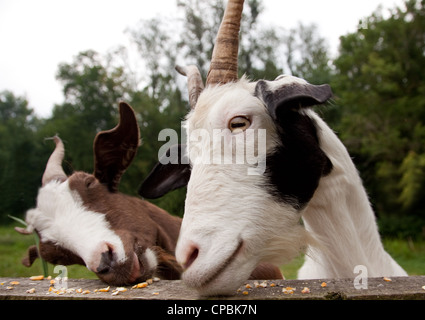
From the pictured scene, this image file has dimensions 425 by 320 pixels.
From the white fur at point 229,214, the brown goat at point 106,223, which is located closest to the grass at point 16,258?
the brown goat at point 106,223

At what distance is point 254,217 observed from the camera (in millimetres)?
2336

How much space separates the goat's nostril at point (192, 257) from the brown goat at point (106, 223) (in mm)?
863

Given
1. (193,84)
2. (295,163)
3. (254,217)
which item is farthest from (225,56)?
(254,217)

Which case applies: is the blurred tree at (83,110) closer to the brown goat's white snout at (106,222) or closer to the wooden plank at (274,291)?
the brown goat's white snout at (106,222)

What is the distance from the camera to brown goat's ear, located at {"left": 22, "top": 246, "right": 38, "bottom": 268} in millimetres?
3871

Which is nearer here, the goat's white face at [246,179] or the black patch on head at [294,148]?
the goat's white face at [246,179]

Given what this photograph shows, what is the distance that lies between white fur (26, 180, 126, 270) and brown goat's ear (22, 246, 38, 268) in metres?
0.51

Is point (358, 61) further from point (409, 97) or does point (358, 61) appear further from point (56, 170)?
point (56, 170)

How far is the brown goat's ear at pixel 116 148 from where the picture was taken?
12.4 ft

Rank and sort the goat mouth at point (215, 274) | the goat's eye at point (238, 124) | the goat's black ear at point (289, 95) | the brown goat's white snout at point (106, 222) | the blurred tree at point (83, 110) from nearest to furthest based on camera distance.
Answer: the goat mouth at point (215, 274)
the goat's black ear at point (289, 95)
the goat's eye at point (238, 124)
the brown goat's white snout at point (106, 222)
the blurred tree at point (83, 110)

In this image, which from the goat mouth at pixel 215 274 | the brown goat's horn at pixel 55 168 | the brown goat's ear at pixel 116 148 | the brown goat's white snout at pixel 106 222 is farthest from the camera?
the brown goat's ear at pixel 116 148
